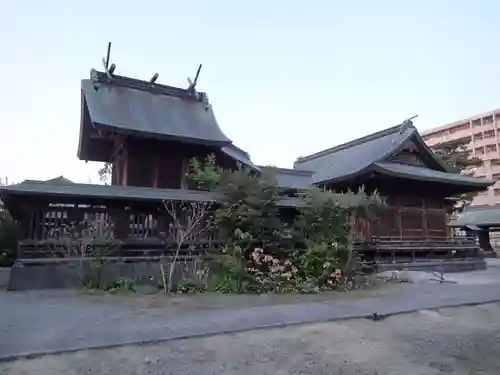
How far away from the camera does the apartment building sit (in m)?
64.8

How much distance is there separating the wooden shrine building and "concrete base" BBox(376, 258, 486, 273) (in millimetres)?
1581

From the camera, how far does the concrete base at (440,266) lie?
16.6 metres

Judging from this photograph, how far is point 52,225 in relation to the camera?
478 inches

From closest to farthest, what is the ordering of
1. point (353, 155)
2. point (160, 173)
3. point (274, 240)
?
point (274, 240), point (160, 173), point (353, 155)

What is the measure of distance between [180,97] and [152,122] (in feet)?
10.5

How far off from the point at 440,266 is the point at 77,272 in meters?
14.3

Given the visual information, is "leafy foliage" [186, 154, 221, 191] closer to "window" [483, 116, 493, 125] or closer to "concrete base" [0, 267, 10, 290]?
"concrete base" [0, 267, 10, 290]

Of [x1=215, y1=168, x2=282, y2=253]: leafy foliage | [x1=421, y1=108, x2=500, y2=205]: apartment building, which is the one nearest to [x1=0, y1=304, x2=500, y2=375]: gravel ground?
[x1=215, y1=168, x2=282, y2=253]: leafy foliage

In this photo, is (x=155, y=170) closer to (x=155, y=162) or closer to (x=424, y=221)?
(x=155, y=162)

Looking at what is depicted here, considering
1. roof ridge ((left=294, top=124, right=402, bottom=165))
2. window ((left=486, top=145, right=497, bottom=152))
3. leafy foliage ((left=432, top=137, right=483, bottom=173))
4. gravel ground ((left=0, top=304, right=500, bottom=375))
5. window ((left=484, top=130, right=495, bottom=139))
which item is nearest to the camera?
gravel ground ((left=0, top=304, right=500, bottom=375))

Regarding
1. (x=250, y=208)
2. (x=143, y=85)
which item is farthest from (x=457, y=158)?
(x=250, y=208)

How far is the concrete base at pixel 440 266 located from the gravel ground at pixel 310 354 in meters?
10.3

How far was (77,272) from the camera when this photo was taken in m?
11.5

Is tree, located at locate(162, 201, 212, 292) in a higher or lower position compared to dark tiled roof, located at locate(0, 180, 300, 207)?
lower
